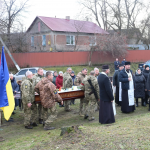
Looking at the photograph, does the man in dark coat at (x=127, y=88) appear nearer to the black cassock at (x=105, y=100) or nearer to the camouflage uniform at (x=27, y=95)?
the black cassock at (x=105, y=100)

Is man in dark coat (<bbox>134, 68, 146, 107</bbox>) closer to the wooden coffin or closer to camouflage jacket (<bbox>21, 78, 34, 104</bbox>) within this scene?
the wooden coffin

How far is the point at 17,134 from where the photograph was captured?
641 cm

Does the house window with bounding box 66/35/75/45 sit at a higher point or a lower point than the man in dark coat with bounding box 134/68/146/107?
higher

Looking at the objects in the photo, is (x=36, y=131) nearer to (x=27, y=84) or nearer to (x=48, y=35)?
(x=27, y=84)

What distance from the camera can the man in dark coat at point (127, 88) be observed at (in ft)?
26.3

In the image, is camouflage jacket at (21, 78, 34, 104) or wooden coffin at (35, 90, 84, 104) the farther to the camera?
wooden coffin at (35, 90, 84, 104)

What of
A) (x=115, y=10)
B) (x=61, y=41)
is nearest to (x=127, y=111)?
(x=61, y=41)

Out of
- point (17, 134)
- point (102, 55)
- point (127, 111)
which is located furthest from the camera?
point (102, 55)

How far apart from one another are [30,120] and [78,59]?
18746 mm

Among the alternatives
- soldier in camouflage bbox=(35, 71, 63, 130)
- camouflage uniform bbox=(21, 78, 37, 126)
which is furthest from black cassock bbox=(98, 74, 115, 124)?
camouflage uniform bbox=(21, 78, 37, 126)

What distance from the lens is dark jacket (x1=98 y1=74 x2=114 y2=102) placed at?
251 inches

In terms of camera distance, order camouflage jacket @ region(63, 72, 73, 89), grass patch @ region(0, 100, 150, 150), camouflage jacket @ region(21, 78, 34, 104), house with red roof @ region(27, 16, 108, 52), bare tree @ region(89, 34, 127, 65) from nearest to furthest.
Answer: grass patch @ region(0, 100, 150, 150) < camouflage jacket @ region(21, 78, 34, 104) < camouflage jacket @ region(63, 72, 73, 89) < bare tree @ region(89, 34, 127, 65) < house with red roof @ region(27, 16, 108, 52)

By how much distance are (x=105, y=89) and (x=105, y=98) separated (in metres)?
0.30

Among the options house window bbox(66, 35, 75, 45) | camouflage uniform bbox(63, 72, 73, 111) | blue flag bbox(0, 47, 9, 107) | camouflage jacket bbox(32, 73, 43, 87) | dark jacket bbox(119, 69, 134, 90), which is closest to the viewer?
blue flag bbox(0, 47, 9, 107)
